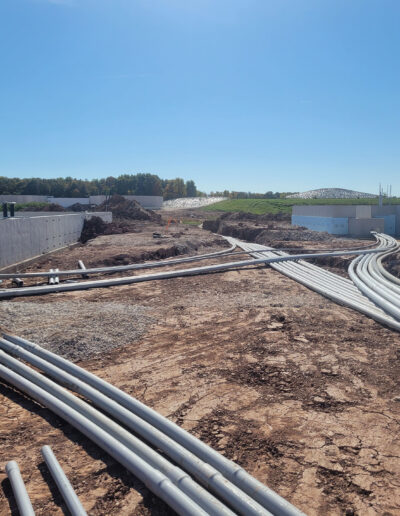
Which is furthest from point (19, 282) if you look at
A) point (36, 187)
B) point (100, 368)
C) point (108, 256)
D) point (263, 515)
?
point (36, 187)

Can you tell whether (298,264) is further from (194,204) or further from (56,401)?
(194,204)

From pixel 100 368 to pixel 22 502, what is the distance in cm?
272

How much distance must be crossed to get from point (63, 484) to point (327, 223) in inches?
1146

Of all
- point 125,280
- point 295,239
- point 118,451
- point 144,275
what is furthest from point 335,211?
point 118,451

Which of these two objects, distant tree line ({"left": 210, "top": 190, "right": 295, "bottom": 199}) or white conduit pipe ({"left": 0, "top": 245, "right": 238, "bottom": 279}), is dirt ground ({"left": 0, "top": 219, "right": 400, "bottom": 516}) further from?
distant tree line ({"left": 210, "top": 190, "right": 295, "bottom": 199})

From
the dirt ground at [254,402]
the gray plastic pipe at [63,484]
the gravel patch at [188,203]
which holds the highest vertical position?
the gravel patch at [188,203]

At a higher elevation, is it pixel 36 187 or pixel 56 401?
pixel 36 187

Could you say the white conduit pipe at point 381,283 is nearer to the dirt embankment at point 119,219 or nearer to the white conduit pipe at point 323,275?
the white conduit pipe at point 323,275

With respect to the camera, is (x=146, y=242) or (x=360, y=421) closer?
(x=360, y=421)

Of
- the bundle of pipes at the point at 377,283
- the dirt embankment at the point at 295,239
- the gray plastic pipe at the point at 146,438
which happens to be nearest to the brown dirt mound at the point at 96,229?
the dirt embankment at the point at 295,239

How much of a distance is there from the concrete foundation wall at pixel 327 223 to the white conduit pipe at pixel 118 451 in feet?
89.0

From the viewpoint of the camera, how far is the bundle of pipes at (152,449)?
9.18ft

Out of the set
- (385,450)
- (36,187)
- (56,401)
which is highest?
(36,187)

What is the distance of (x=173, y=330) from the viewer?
7.08 meters
